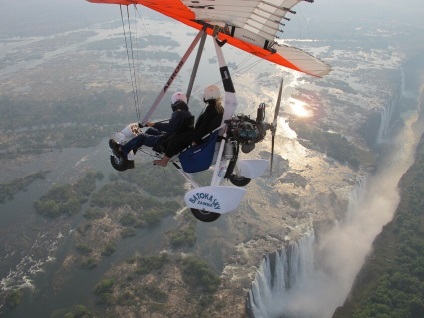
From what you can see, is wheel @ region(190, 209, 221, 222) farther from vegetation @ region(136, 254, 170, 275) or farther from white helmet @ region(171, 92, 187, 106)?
vegetation @ region(136, 254, 170, 275)

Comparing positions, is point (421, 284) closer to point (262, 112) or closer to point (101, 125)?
point (262, 112)

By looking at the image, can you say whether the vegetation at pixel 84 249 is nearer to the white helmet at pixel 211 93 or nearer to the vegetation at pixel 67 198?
the vegetation at pixel 67 198

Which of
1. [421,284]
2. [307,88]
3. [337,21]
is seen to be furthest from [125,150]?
[337,21]

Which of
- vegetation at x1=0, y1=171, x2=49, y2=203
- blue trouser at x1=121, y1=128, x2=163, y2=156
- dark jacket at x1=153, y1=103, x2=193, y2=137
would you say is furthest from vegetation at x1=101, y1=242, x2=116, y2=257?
dark jacket at x1=153, y1=103, x2=193, y2=137

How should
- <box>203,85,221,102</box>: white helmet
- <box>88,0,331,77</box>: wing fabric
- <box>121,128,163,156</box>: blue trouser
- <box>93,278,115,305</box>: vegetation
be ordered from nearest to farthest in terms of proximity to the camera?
1. <box>88,0,331,77</box>: wing fabric
2. <box>203,85,221,102</box>: white helmet
3. <box>121,128,163,156</box>: blue trouser
4. <box>93,278,115,305</box>: vegetation

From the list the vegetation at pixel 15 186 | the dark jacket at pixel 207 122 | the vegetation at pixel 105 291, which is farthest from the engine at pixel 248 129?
the vegetation at pixel 15 186
